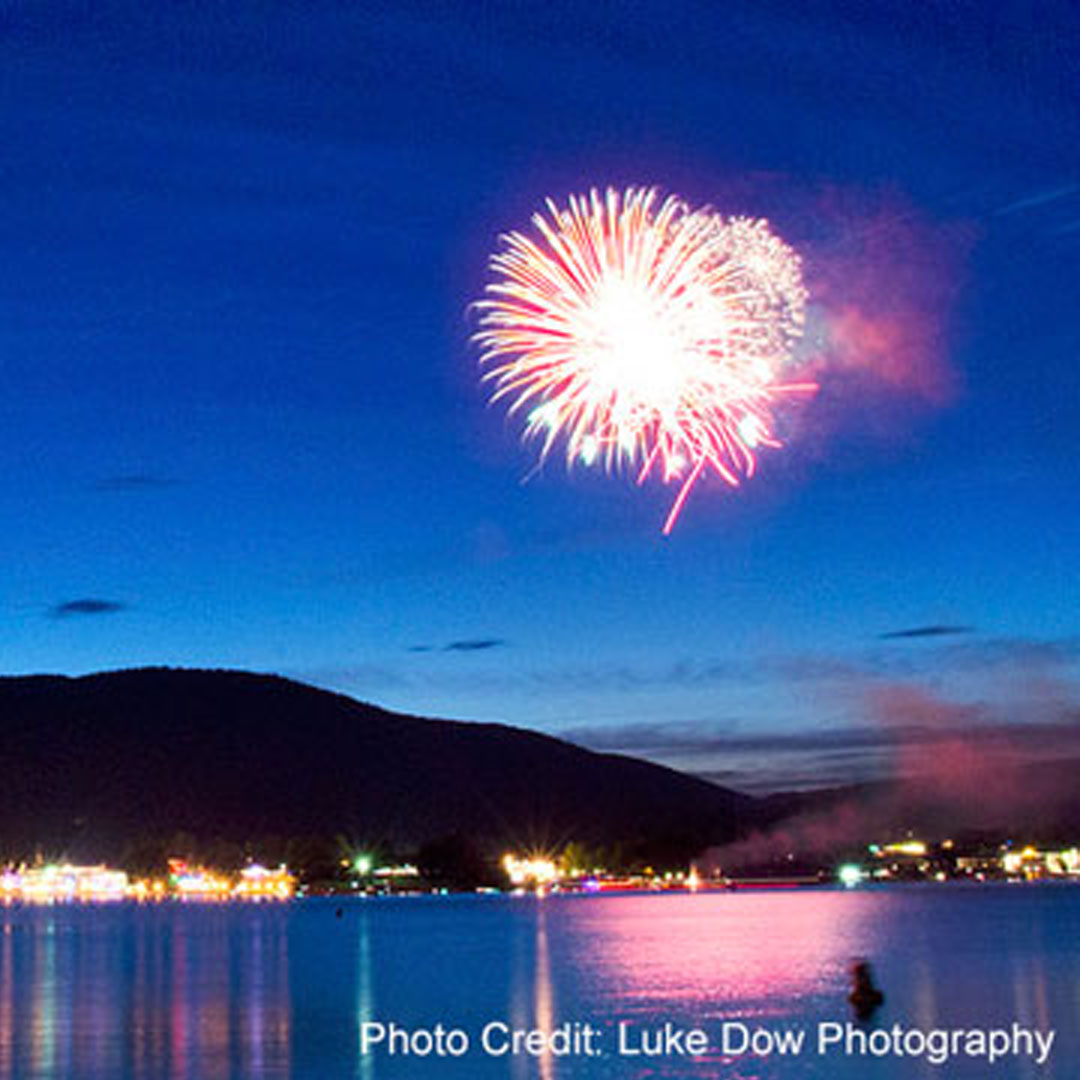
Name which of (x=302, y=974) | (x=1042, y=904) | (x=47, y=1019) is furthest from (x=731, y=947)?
(x=1042, y=904)

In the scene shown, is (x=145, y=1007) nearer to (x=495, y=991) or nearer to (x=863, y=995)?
(x=495, y=991)

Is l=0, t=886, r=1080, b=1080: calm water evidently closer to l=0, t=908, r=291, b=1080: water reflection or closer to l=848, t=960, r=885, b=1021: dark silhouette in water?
l=0, t=908, r=291, b=1080: water reflection

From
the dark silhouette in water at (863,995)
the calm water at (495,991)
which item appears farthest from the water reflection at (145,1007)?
the dark silhouette in water at (863,995)

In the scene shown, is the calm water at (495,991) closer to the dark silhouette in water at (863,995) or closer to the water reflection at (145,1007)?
the water reflection at (145,1007)

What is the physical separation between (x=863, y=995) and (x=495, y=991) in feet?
52.1

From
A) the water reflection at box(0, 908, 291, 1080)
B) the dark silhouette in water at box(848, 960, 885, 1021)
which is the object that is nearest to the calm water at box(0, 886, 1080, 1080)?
the water reflection at box(0, 908, 291, 1080)

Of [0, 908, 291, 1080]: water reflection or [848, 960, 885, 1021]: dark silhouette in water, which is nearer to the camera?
[0, 908, 291, 1080]: water reflection

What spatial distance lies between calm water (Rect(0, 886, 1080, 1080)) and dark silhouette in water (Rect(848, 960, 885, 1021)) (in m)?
0.62

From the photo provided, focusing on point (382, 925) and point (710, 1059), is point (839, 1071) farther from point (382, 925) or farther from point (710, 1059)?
point (382, 925)

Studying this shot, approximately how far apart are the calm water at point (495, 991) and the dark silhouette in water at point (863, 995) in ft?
2.03

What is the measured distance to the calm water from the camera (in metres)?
41.1

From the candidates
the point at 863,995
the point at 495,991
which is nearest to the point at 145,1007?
the point at 495,991

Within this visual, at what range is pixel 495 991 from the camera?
64.9m

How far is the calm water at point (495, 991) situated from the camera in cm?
4109
